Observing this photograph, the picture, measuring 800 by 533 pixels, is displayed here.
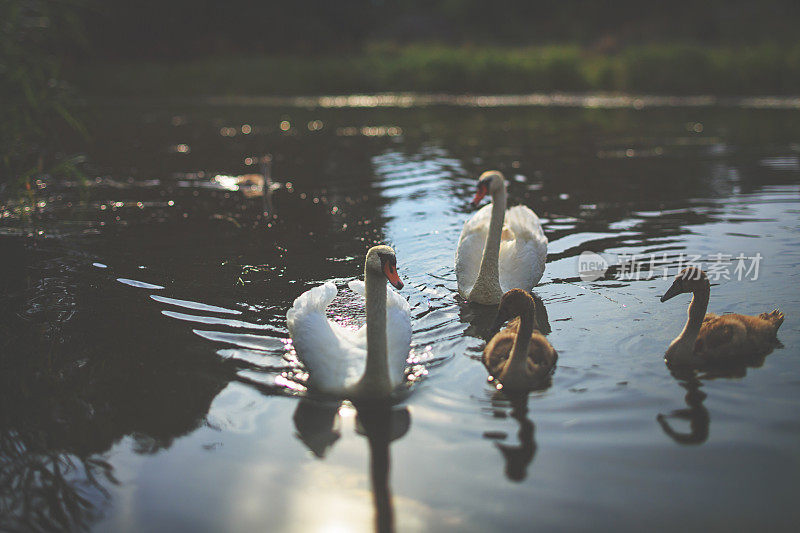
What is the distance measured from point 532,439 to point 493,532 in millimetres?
902

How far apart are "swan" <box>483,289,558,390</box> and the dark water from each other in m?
0.12

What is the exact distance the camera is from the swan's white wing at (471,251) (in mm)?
7090

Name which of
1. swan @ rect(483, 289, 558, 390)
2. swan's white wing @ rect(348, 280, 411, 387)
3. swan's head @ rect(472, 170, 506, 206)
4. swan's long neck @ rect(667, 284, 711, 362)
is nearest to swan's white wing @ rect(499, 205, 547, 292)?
swan's head @ rect(472, 170, 506, 206)

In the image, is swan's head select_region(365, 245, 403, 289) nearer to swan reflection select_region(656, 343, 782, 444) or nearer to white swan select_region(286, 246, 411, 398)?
white swan select_region(286, 246, 411, 398)

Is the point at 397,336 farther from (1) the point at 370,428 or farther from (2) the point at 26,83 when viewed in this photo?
(2) the point at 26,83

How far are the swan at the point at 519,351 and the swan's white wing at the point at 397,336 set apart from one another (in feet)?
2.00

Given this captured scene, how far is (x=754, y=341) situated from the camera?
5.73 m

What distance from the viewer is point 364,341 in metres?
5.65

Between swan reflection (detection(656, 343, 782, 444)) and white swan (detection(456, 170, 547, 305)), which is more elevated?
white swan (detection(456, 170, 547, 305))

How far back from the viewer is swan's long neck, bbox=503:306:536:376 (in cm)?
527

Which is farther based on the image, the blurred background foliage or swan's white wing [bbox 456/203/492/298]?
the blurred background foliage

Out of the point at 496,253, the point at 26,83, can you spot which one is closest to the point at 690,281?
the point at 496,253

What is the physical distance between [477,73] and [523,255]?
25.7 metres

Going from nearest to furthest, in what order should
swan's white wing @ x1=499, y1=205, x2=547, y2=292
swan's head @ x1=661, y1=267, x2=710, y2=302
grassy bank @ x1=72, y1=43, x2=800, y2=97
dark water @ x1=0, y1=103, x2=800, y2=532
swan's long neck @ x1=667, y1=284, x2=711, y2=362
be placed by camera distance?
dark water @ x1=0, y1=103, x2=800, y2=532 < swan's long neck @ x1=667, y1=284, x2=711, y2=362 < swan's head @ x1=661, y1=267, x2=710, y2=302 < swan's white wing @ x1=499, y1=205, x2=547, y2=292 < grassy bank @ x1=72, y1=43, x2=800, y2=97
